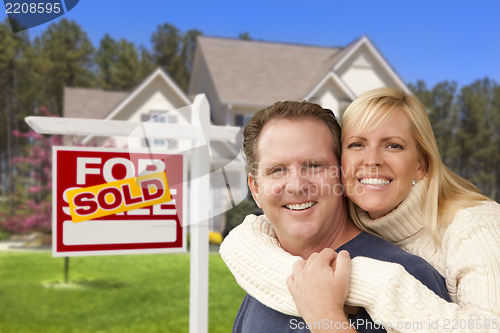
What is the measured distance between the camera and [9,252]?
61.5 feet

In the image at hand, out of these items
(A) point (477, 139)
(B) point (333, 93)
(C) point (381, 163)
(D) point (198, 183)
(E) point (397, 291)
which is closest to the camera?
(E) point (397, 291)

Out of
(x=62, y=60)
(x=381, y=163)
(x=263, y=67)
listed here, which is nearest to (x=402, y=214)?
(x=381, y=163)

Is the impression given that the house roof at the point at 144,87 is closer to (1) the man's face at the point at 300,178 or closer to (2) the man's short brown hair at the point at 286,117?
(2) the man's short brown hair at the point at 286,117

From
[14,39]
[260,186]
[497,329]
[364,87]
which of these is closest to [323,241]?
[260,186]

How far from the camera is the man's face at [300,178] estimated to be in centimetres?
181

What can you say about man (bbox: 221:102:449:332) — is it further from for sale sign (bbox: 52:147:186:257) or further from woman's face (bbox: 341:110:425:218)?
for sale sign (bbox: 52:147:186:257)

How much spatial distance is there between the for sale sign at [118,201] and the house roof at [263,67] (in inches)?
679

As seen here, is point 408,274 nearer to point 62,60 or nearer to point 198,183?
point 198,183

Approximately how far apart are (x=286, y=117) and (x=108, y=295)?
11902 millimetres

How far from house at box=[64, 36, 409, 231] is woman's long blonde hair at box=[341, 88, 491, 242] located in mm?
16539

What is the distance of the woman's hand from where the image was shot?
1.49 meters

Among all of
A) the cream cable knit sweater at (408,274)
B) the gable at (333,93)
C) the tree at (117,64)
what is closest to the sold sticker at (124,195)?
the cream cable knit sweater at (408,274)

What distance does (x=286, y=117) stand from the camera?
73.6 inches

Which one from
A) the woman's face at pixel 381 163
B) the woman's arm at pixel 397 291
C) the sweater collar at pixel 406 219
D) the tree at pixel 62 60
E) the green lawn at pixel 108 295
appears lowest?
the green lawn at pixel 108 295
